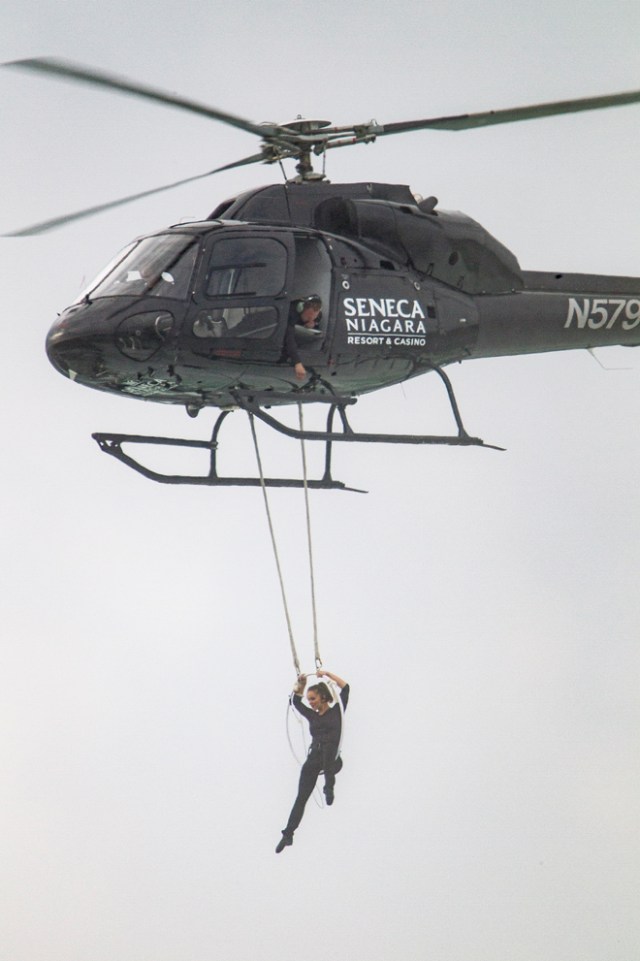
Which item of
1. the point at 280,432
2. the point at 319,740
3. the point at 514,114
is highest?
the point at 514,114

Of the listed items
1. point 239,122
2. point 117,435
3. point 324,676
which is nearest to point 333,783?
point 324,676

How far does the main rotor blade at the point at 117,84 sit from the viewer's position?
10156 mm

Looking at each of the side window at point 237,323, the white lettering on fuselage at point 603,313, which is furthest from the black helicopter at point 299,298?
the white lettering on fuselage at point 603,313

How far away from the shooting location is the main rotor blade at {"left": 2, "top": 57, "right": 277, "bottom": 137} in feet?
33.3

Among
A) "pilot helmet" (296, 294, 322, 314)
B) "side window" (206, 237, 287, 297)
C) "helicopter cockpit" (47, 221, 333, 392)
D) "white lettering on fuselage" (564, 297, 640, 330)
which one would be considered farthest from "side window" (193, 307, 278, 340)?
"white lettering on fuselage" (564, 297, 640, 330)

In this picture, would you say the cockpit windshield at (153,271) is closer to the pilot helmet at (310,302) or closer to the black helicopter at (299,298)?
the black helicopter at (299,298)

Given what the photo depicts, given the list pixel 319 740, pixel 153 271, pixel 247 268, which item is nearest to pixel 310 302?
pixel 247 268

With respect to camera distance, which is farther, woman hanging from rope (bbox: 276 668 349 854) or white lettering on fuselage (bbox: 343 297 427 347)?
woman hanging from rope (bbox: 276 668 349 854)

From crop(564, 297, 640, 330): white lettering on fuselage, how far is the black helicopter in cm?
11

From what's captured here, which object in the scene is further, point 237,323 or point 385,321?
point 385,321

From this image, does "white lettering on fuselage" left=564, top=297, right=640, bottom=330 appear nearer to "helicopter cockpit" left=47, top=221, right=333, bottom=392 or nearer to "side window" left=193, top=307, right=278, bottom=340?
"helicopter cockpit" left=47, top=221, right=333, bottom=392

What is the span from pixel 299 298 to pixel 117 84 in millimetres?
1895

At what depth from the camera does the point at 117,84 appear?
10.6 metres

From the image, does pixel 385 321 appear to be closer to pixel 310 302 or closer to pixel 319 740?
pixel 310 302
